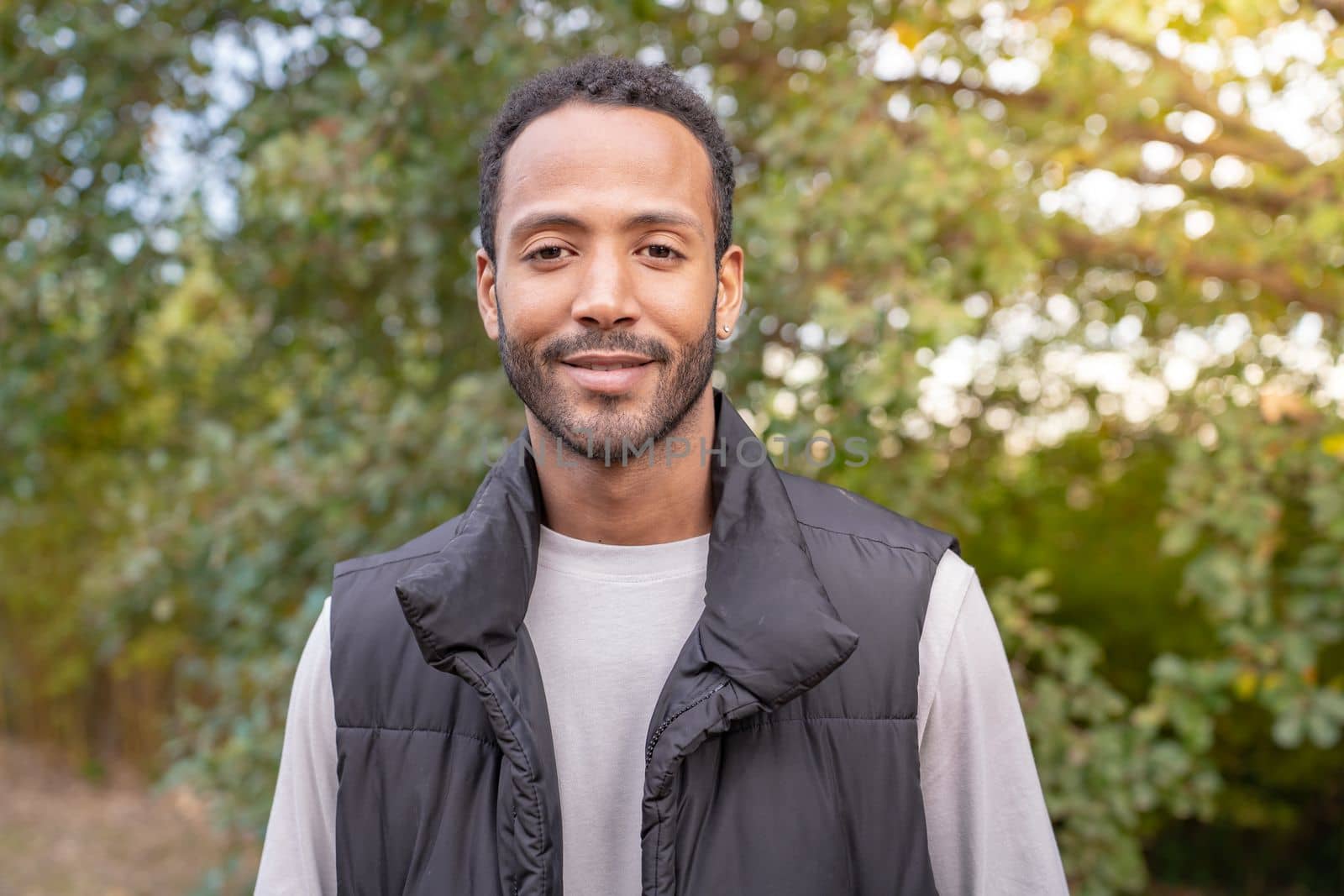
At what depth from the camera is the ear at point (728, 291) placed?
1.85m

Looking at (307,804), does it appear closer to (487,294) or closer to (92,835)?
(487,294)

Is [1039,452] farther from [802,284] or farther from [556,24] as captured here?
[556,24]

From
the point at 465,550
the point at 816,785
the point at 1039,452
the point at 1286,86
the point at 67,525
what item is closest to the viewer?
the point at 816,785

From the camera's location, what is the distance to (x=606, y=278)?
1612mm

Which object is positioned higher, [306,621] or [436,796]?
[306,621]

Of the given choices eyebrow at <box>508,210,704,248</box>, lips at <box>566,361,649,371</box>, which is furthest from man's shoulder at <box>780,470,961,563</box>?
eyebrow at <box>508,210,704,248</box>

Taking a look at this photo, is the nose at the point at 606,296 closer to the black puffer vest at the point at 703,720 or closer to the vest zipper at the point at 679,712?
the black puffer vest at the point at 703,720

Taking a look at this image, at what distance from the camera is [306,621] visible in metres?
2.98

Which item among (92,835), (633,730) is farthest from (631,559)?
(92,835)

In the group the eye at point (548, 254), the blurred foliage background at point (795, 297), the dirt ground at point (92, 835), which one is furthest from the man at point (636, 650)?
the dirt ground at point (92, 835)

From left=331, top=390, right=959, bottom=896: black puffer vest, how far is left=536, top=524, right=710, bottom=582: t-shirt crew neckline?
0.07 meters

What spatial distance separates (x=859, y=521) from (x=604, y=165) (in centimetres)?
71

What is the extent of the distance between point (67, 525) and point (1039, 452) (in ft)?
23.2

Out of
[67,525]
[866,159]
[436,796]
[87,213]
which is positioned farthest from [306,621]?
[67,525]
